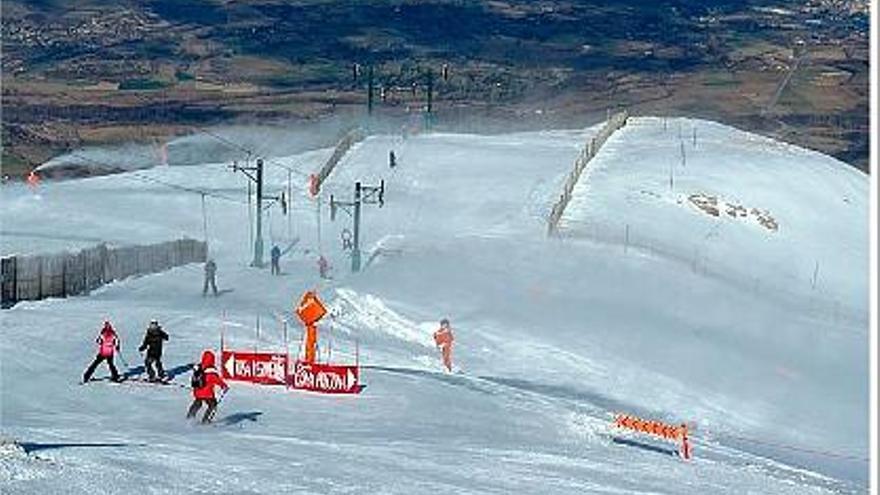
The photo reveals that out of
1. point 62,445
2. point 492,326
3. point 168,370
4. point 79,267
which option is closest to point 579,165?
point 492,326

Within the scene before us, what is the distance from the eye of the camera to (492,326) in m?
35.8

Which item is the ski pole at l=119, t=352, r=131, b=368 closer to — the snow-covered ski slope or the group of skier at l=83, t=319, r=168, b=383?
the snow-covered ski slope

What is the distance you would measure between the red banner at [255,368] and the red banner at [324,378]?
0.76 ft

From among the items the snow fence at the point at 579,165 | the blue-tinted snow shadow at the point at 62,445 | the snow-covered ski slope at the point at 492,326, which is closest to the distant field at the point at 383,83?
the snow fence at the point at 579,165

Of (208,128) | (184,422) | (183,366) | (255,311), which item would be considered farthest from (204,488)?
(208,128)

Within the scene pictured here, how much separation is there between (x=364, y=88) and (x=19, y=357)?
139 metres

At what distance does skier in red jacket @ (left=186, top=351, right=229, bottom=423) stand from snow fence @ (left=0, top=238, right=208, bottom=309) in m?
10.2

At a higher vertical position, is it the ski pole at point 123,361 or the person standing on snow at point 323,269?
the ski pole at point 123,361

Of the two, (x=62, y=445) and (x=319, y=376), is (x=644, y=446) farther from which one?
(x=62, y=445)

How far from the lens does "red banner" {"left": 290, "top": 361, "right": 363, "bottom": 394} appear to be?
78.2ft

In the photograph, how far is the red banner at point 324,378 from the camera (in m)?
23.8

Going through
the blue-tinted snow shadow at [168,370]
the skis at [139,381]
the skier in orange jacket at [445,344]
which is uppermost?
the skis at [139,381]

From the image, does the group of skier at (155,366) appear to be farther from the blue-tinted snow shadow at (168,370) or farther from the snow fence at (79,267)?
the snow fence at (79,267)

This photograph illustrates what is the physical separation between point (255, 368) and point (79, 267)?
10.5 metres
